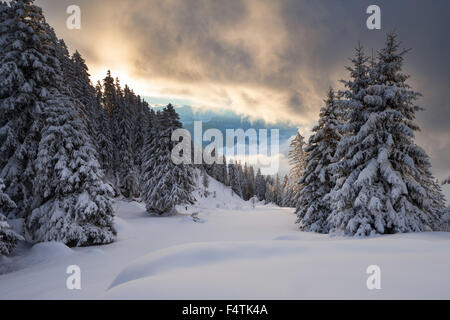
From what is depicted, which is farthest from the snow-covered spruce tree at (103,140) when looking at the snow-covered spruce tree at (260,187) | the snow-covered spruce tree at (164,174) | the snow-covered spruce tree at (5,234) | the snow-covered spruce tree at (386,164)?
the snow-covered spruce tree at (260,187)

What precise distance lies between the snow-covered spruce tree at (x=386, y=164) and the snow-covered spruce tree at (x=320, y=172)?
3832mm

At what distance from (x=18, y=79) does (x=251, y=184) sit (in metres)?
98.0

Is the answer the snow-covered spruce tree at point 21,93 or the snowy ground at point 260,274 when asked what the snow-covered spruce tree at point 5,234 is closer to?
the snowy ground at point 260,274

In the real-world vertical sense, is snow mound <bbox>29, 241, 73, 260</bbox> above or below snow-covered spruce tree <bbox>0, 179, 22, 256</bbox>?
below

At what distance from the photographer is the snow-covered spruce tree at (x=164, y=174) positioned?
20594mm

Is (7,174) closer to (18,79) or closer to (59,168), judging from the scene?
(59,168)

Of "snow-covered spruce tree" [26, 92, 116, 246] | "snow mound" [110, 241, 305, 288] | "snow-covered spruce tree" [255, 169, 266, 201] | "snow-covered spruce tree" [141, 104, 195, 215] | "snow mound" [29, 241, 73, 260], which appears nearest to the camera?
"snow mound" [110, 241, 305, 288]

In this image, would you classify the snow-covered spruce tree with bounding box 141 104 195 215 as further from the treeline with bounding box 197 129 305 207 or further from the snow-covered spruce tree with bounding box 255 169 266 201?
the snow-covered spruce tree with bounding box 255 169 266 201

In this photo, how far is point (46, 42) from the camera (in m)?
11.6

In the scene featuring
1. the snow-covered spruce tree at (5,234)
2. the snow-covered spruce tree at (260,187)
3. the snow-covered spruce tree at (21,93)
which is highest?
the snow-covered spruce tree at (21,93)

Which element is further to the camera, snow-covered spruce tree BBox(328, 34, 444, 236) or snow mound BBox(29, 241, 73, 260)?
snow-covered spruce tree BBox(328, 34, 444, 236)

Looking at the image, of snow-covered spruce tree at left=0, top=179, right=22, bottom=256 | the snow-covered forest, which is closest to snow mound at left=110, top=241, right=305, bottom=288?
the snow-covered forest

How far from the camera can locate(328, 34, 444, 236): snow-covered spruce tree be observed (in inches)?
352

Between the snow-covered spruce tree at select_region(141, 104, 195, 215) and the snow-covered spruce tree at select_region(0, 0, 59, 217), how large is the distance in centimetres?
1101
